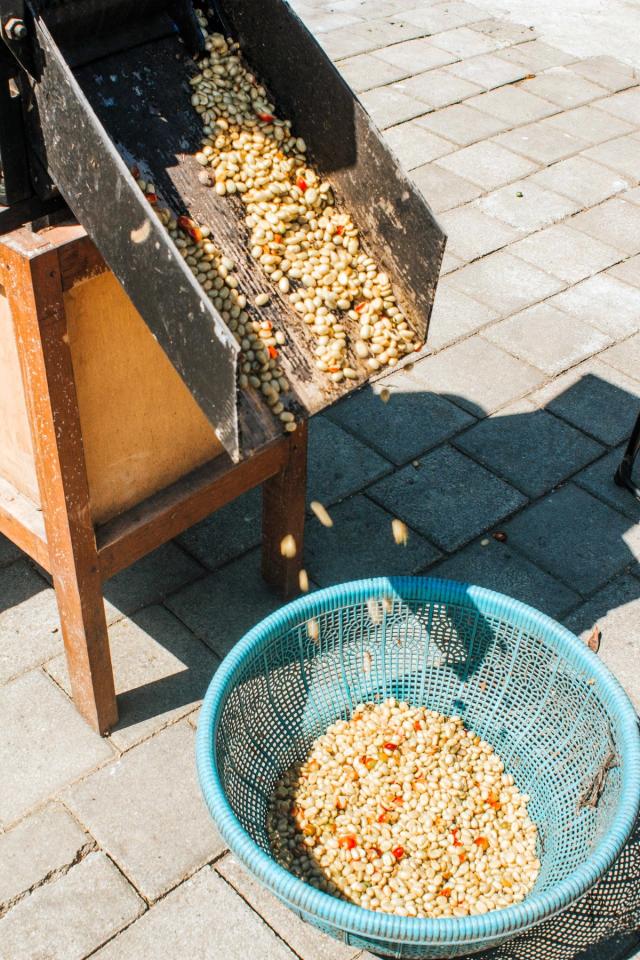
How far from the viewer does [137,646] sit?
4.03 meters

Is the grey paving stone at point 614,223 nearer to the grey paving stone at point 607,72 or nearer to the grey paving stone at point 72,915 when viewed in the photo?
the grey paving stone at point 607,72

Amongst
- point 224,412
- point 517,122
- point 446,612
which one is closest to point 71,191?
point 224,412

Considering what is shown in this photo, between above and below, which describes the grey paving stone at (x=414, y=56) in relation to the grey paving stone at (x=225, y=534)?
above

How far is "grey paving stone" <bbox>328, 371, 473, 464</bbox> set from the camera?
200 inches

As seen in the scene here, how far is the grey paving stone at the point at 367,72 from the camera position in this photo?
8.37 metres

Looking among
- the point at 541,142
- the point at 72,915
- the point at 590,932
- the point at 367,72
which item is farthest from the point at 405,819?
the point at 367,72

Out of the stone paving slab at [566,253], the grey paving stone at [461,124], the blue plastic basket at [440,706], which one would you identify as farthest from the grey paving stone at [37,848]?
the grey paving stone at [461,124]

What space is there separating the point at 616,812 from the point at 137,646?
191 cm

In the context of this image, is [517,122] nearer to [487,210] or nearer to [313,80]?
[487,210]

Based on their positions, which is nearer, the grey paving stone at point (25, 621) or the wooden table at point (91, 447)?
the wooden table at point (91, 447)

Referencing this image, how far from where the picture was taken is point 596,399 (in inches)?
214

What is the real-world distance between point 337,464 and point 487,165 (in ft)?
11.3

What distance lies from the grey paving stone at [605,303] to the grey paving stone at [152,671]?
10.4 ft

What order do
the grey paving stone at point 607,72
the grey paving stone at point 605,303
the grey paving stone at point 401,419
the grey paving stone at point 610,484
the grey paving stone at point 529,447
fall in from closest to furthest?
the grey paving stone at point 610,484 → the grey paving stone at point 529,447 → the grey paving stone at point 401,419 → the grey paving stone at point 605,303 → the grey paving stone at point 607,72
